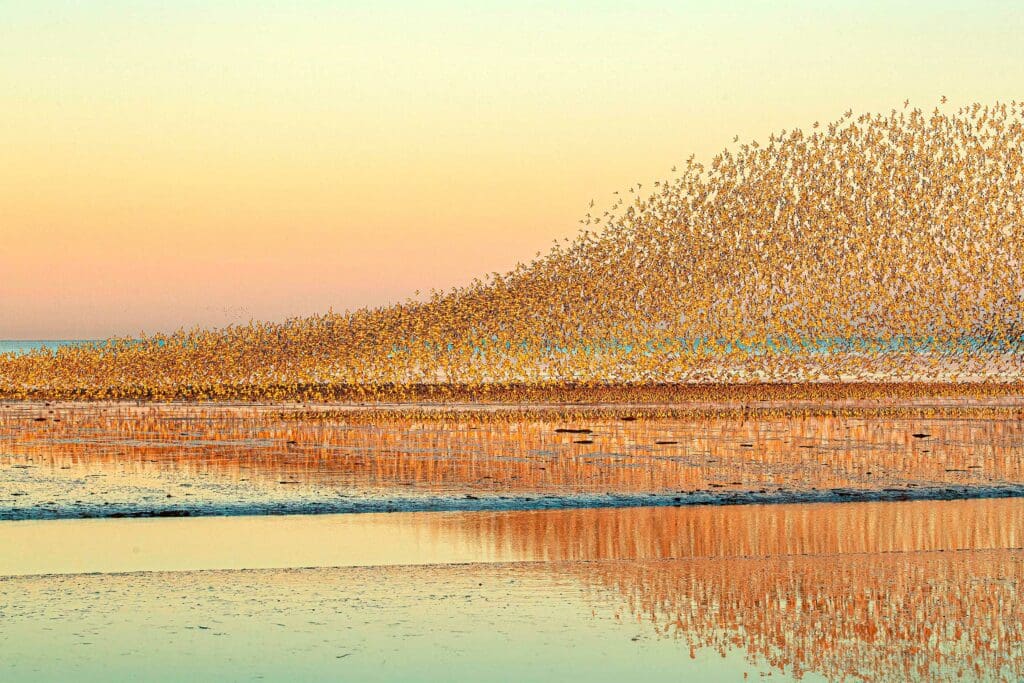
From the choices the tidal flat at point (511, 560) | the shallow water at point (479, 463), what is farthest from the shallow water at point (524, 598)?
the shallow water at point (479, 463)

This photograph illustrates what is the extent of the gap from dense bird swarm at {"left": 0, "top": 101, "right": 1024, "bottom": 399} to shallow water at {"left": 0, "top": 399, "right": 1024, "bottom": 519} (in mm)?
5574

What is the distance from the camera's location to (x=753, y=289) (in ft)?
91.8

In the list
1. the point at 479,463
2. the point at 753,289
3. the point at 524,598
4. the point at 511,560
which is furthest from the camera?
the point at 753,289

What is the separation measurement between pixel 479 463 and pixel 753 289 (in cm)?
1417

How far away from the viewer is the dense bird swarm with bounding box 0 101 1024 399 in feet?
91.9

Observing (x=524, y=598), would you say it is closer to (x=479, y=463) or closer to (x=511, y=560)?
(x=511, y=560)

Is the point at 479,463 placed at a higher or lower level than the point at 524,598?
higher

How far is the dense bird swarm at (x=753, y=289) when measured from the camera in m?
28.0

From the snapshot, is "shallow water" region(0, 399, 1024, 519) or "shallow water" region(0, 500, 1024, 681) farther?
"shallow water" region(0, 399, 1024, 519)

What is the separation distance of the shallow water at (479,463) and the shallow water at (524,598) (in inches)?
34.6

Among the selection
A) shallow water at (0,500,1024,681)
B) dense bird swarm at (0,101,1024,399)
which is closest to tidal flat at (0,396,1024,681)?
shallow water at (0,500,1024,681)

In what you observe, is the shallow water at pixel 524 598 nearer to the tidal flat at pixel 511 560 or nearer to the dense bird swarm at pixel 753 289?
the tidal flat at pixel 511 560

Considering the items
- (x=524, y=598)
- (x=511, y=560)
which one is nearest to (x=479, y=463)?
(x=511, y=560)

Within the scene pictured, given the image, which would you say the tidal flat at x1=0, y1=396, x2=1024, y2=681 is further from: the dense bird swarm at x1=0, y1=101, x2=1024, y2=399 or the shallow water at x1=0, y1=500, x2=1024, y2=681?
the dense bird swarm at x1=0, y1=101, x2=1024, y2=399
